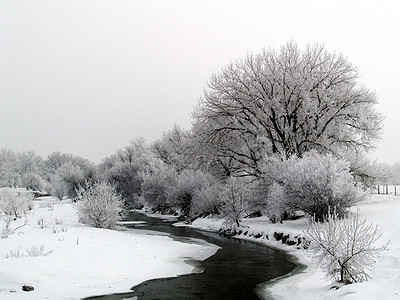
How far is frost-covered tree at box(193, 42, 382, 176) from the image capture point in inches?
1099

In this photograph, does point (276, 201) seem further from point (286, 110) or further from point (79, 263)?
point (79, 263)

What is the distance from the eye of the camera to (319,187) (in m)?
20.2

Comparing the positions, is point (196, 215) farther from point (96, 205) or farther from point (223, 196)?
point (96, 205)

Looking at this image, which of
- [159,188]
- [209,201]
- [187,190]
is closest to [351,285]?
[209,201]

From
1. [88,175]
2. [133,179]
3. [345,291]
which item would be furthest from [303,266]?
[88,175]

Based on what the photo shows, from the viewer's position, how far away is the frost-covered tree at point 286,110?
27922mm

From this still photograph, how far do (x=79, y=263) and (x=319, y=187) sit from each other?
1334cm

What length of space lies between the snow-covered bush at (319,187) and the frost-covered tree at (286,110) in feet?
18.1

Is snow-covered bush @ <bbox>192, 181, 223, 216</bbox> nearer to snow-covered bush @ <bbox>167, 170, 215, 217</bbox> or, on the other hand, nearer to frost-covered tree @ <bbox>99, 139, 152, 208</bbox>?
snow-covered bush @ <bbox>167, 170, 215, 217</bbox>

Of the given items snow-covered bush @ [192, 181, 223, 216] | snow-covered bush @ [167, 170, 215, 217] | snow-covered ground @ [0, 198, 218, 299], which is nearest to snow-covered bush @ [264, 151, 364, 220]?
snow-covered ground @ [0, 198, 218, 299]

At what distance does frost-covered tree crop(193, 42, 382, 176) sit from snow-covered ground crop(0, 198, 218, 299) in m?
13.1

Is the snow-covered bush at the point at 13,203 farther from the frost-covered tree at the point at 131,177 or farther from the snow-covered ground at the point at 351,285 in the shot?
the frost-covered tree at the point at 131,177

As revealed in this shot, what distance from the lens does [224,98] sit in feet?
98.9

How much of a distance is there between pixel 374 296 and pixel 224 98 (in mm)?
23485
